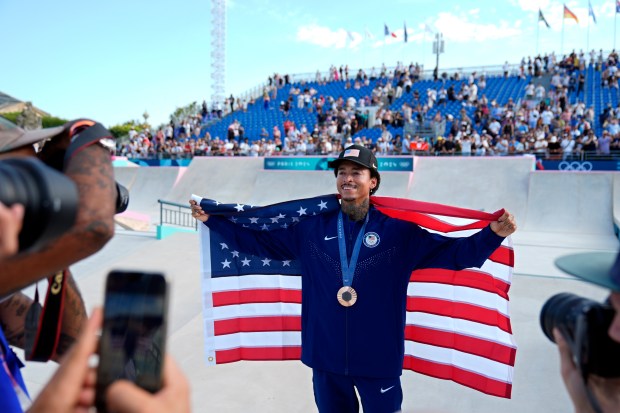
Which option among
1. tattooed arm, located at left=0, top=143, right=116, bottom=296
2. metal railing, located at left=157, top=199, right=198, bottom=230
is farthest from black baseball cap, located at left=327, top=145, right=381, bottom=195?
metal railing, located at left=157, top=199, right=198, bottom=230

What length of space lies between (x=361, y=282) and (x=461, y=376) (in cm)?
132

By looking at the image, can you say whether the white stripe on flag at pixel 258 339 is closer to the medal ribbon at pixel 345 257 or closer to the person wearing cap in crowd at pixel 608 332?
the medal ribbon at pixel 345 257

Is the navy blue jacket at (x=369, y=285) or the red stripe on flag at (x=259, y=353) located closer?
the navy blue jacket at (x=369, y=285)

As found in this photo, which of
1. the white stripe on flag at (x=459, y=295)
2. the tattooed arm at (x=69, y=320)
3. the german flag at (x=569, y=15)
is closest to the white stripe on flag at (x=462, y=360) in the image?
the white stripe on flag at (x=459, y=295)

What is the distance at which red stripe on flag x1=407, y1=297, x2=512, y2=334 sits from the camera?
321cm

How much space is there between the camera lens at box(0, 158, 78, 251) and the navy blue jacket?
207cm

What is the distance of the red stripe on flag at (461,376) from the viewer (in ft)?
10.3

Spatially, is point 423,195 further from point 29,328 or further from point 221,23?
point 221,23

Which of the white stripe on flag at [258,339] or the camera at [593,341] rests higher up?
the camera at [593,341]

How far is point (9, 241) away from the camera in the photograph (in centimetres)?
79

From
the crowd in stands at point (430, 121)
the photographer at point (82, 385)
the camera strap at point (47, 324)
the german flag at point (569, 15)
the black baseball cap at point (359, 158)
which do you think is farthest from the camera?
the german flag at point (569, 15)

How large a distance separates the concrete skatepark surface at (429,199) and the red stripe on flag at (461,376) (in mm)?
486

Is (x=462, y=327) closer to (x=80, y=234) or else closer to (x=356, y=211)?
(x=356, y=211)

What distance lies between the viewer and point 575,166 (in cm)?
1411
